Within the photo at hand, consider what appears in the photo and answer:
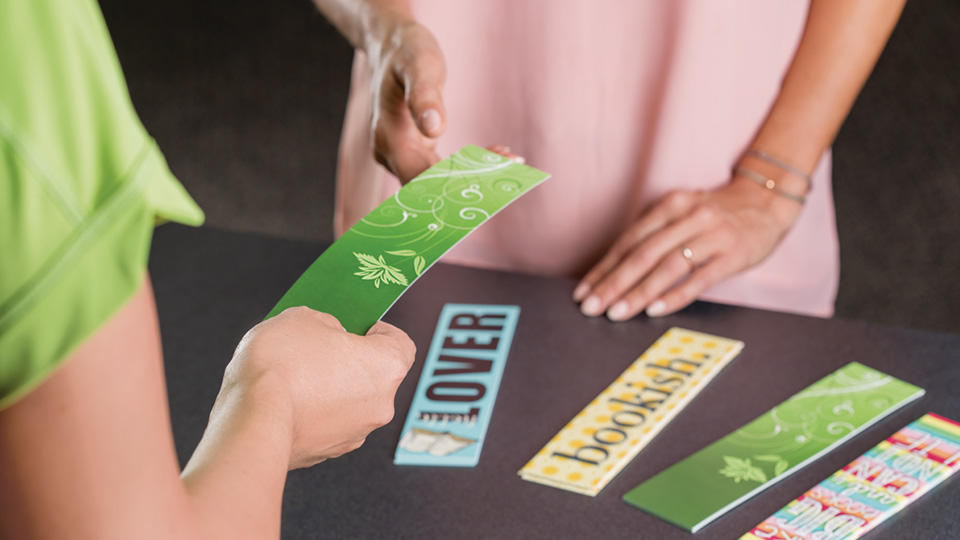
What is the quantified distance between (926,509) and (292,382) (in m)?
0.55

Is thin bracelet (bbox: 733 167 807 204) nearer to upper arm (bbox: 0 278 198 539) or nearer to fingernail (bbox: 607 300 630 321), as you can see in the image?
fingernail (bbox: 607 300 630 321)

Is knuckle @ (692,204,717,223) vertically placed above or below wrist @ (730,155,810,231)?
below

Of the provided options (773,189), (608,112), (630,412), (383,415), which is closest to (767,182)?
(773,189)

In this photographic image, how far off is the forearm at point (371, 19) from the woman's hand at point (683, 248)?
410mm

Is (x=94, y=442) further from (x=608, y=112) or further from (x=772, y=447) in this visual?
(x=608, y=112)

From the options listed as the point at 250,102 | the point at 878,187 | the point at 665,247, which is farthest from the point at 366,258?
the point at 250,102

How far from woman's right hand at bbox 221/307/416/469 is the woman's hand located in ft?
1.49

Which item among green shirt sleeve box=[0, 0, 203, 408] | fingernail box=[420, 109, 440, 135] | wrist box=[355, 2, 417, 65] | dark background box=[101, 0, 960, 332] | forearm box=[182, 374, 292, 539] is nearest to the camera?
green shirt sleeve box=[0, 0, 203, 408]

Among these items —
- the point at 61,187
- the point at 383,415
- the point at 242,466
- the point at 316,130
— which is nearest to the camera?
the point at 61,187

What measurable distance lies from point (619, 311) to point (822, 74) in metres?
0.46

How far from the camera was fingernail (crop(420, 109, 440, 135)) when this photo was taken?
1.08 metres

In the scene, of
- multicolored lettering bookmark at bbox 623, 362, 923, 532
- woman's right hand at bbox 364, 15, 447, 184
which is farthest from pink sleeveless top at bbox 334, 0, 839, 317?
multicolored lettering bookmark at bbox 623, 362, 923, 532

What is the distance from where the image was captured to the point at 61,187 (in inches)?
16.8

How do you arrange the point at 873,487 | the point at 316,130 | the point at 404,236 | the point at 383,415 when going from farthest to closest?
the point at 316,130 → the point at 404,236 → the point at 873,487 → the point at 383,415
